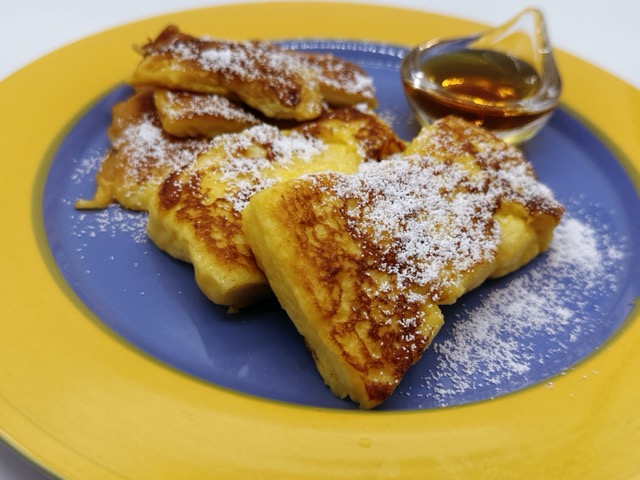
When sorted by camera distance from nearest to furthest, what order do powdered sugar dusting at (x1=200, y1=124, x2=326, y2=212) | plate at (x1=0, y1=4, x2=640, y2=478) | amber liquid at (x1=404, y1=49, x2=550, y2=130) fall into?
plate at (x1=0, y1=4, x2=640, y2=478) < powdered sugar dusting at (x1=200, y1=124, x2=326, y2=212) < amber liquid at (x1=404, y1=49, x2=550, y2=130)

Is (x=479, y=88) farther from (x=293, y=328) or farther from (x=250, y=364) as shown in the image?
(x=250, y=364)

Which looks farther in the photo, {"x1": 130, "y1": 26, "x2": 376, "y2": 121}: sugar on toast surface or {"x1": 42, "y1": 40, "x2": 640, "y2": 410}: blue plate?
{"x1": 130, "y1": 26, "x2": 376, "y2": 121}: sugar on toast surface

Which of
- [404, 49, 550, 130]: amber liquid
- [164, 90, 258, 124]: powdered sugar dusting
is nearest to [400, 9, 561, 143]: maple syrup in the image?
[404, 49, 550, 130]: amber liquid

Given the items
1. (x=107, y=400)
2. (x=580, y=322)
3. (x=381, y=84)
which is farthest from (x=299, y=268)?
(x=381, y=84)

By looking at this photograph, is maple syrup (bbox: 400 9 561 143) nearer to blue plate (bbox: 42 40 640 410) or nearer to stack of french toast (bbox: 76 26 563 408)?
stack of french toast (bbox: 76 26 563 408)

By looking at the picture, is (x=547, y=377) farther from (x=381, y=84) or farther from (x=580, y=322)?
(x=381, y=84)

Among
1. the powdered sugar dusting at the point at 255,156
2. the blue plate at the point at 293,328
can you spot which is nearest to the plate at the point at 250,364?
the blue plate at the point at 293,328

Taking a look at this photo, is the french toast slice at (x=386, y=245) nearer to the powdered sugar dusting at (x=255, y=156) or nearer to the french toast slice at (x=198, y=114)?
the powdered sugar dusting at (x=255, y=156)
